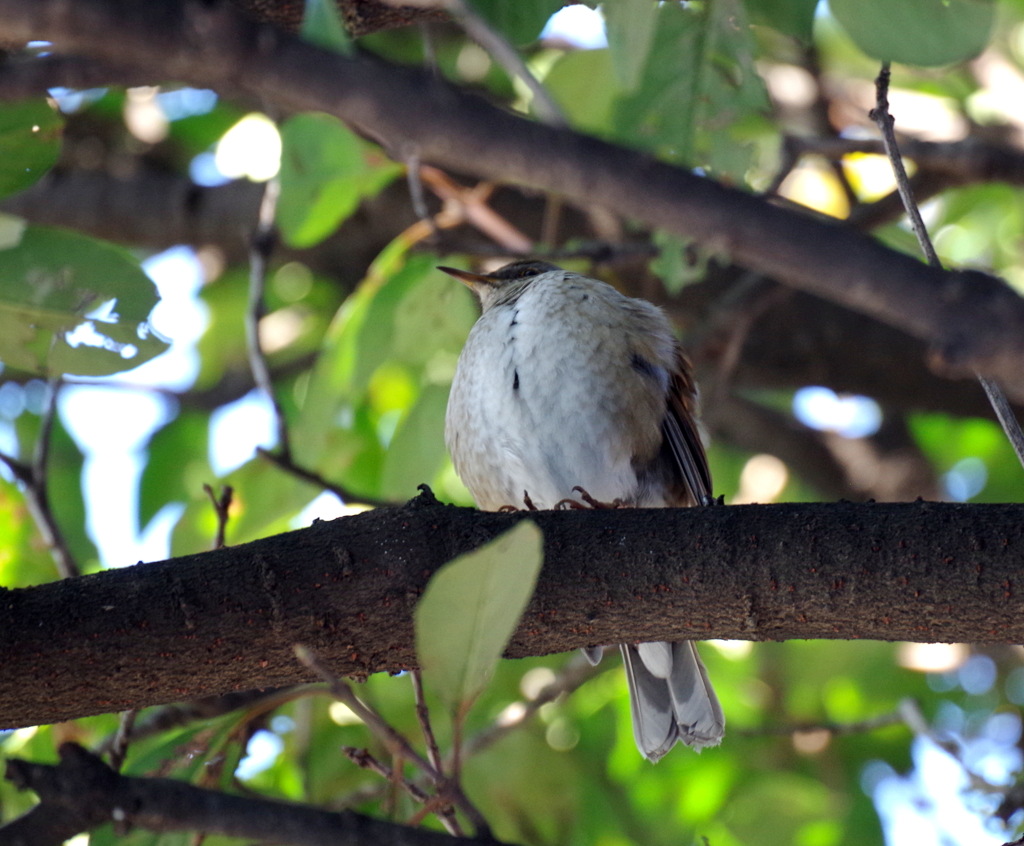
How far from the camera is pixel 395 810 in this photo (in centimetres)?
325

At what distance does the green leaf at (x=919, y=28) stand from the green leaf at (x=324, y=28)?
160 cm

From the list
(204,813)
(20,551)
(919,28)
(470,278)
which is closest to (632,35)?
(919,28)

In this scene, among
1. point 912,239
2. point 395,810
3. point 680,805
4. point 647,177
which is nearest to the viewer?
point 647,177

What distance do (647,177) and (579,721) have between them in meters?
4.28

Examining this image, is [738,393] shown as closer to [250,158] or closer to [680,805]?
[680,805]

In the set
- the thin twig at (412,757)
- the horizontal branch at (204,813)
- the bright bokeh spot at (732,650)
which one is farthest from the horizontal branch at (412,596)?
the bright bokeh spot at (732,650)

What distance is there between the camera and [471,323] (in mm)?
4320

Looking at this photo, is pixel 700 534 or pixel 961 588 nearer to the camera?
pixel 961 588

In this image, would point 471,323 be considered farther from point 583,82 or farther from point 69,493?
point 69,493

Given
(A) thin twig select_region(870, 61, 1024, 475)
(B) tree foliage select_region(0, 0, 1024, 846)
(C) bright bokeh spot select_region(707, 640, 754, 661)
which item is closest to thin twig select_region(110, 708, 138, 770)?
(B) tree foliage select_region(0, 0, 1024, 846)

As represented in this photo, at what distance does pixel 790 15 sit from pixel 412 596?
1.85 meters

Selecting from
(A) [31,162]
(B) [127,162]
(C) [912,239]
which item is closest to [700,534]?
(A) [31,162]

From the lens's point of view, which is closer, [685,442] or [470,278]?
[685,442]

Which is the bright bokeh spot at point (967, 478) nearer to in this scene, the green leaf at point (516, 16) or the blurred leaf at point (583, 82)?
the blurred leaf at point (583, 82)
